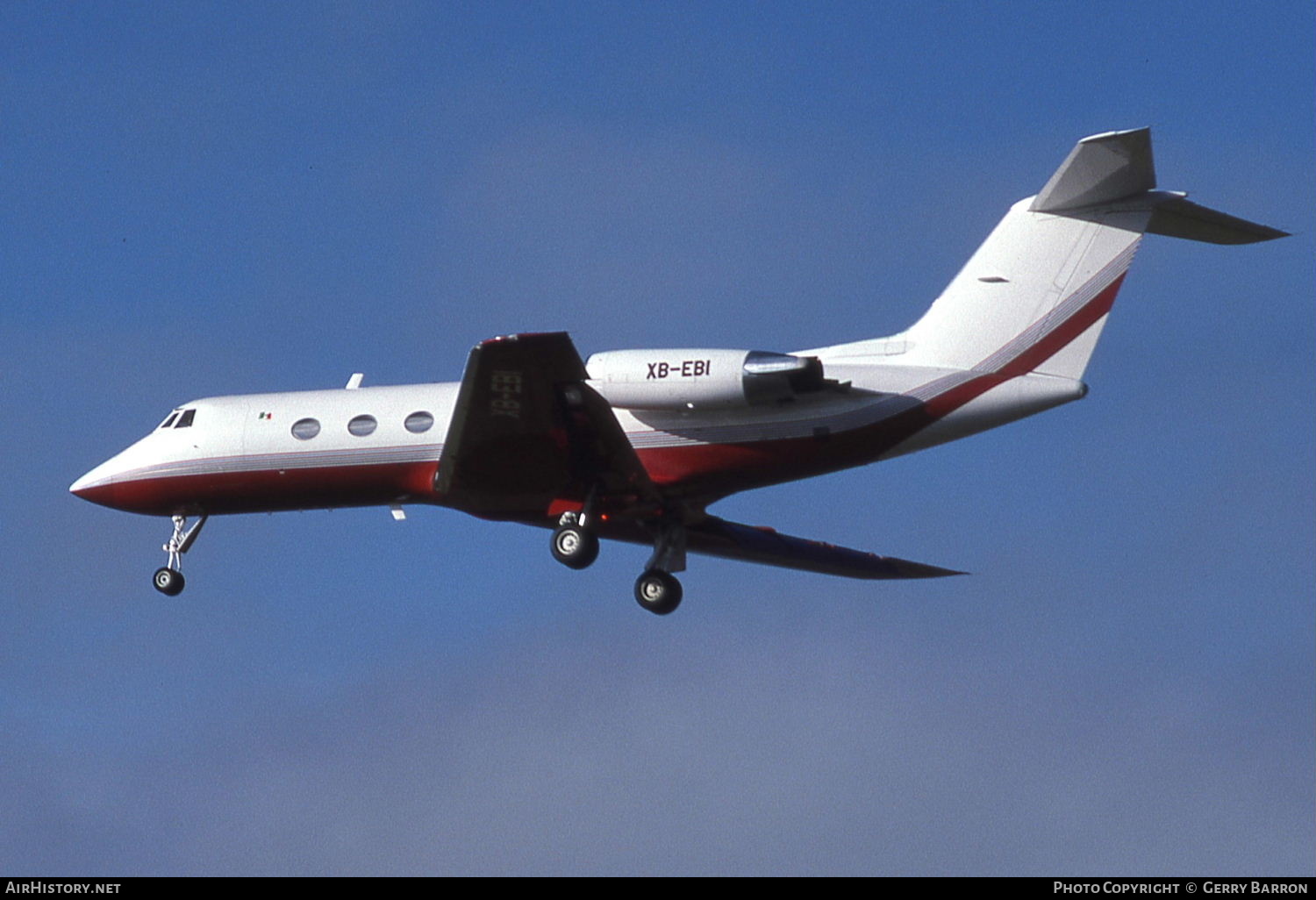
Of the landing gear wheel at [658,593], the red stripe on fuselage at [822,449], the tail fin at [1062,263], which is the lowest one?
the landing gear wheel at [658,593]

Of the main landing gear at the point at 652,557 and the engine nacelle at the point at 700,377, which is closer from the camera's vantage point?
the engine nacelle at the point at 700,377

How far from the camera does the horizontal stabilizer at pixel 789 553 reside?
96.4 ft

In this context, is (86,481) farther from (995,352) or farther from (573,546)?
(995,352)

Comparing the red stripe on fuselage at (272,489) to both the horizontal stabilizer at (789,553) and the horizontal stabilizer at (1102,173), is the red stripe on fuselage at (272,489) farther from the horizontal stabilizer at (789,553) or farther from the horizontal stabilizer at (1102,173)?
the horizontal stabilizer at (1102,173)

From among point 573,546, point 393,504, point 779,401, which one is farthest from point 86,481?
point 779,401

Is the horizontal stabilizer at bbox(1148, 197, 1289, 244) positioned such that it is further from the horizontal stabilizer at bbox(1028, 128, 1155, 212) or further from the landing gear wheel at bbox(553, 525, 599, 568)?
the landing gear wheel at bbox(553, 525, 599, 568)

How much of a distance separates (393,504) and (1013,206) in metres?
9.91

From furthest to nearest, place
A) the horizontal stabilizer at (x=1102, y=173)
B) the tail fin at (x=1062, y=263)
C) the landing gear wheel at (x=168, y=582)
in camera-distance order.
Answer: the landing gear wheel at (x=168, y=582) < the tail fin at (x=1062, y=263) < the horizontal stabilizer at (x=1102, y=173)

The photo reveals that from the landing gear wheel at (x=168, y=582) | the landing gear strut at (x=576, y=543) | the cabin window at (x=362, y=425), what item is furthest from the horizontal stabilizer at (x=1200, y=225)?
the landing gear wheel at (x=168, y=582)

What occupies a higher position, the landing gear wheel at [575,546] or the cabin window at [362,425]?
the cabin window at [362,425]

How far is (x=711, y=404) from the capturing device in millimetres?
24438

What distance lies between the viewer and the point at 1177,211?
23891mm

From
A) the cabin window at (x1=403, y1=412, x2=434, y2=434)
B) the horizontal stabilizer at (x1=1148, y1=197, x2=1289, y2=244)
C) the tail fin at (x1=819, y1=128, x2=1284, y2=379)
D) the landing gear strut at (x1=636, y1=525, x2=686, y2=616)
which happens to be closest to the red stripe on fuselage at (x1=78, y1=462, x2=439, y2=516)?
the cabin window at (x1=403, y1=412, x2=434, y2=434)

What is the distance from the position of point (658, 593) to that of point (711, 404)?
3.82m
